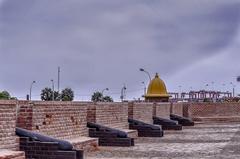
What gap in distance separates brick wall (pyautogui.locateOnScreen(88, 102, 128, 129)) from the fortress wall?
887mm

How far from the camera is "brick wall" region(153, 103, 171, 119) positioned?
27100 mm

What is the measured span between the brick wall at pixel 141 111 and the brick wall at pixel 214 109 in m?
13.0

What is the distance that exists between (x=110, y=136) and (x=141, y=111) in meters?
7.46

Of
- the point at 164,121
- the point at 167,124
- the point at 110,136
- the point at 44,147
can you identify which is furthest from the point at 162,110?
the point at 44,147

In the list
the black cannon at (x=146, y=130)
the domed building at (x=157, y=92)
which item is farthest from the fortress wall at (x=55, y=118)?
the domed building at (x=157, y=92)

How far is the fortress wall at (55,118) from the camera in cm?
1200

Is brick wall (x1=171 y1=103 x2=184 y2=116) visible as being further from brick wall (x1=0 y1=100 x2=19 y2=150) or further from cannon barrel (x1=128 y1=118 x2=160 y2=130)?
brick wall (x1=0 y1=100 x2=19 y2=150)

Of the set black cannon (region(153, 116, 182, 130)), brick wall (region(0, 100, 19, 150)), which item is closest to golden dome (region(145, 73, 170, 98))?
black cannon (region(153, 116, 182, 130))

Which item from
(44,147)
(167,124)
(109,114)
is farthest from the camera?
(167,124)

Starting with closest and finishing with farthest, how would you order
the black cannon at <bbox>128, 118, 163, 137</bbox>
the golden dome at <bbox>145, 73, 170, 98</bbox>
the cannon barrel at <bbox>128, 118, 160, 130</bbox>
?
1. the black cannon at <bbox>128, 118, 163, 137</bbox>
2. the cannon barrel at <bbox>128, 118, 160, 130</bbox>
3. the golden dome at <bbox>145, 73, 170, 98</bbox>

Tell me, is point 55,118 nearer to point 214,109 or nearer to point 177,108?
point 177,108

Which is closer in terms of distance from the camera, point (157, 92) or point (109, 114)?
point (109, 114)

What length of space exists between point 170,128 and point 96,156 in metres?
13.4

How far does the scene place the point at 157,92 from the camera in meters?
40.2
